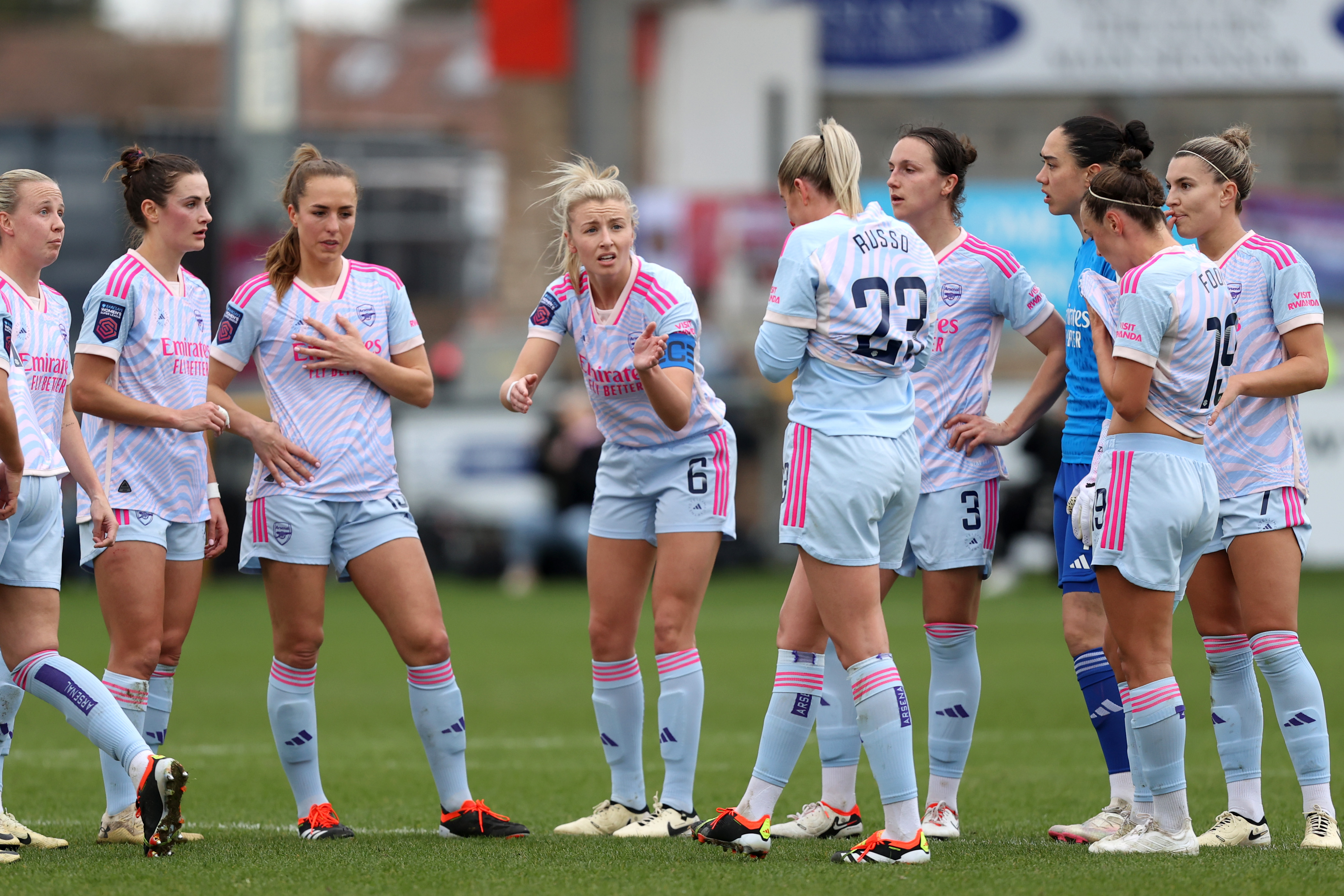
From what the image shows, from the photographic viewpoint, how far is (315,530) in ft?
18.5

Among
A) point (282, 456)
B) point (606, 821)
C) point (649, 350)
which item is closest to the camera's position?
point (649, 350)

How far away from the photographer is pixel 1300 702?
17.7 ft

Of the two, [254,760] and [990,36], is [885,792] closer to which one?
[254,760]

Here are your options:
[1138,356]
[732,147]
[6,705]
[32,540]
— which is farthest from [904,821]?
[732,147]

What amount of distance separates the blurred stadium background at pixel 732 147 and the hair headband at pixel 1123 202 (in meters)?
12.4

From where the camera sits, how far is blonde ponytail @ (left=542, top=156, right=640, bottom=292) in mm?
5633

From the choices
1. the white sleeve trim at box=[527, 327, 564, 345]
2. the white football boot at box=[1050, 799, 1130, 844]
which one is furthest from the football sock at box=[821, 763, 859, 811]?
the white sleeve trim at box=[527, 327, 564, 345]

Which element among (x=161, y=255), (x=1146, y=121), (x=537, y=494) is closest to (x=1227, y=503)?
(x=161, y=255)

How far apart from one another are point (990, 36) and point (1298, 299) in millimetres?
21362

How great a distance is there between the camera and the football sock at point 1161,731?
5.04 m

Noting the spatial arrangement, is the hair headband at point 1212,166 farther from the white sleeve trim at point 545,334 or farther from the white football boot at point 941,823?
the white football boot at point 941,823

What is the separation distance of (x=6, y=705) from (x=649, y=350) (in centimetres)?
259

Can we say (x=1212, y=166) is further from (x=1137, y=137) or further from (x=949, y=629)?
(x=949, y=629)

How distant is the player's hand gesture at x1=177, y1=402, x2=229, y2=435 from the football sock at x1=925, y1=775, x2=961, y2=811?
2879 millimetres
